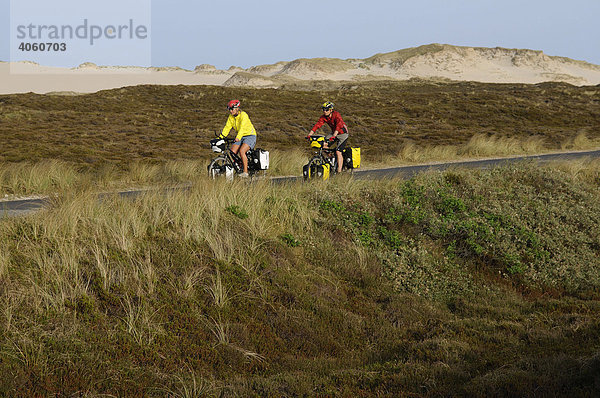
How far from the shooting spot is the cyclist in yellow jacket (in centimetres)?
1092

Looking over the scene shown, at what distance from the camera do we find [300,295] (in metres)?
6.75

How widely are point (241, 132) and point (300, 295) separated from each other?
16.4 feet

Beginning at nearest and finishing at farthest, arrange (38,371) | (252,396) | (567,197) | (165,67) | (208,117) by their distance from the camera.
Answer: (252,396), (38,371), (567,197), (208,117), (165,67)

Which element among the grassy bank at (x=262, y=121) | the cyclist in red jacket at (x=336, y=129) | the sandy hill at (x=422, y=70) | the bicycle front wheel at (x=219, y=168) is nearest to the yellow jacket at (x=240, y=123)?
the bicycle front wheel at (x=219, y=168)

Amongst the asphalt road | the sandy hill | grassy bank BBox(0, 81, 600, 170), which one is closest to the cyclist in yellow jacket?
the asphalt road

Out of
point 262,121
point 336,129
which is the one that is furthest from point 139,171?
point 262,121

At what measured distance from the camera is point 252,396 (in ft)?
14.6

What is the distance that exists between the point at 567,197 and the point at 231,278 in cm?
803

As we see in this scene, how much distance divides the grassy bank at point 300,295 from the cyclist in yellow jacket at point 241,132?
1.79 meters

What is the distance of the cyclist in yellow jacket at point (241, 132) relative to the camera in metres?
10.9

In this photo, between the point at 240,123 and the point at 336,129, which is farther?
the point at 336,129

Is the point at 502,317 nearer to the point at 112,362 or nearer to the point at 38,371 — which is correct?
the point at 112,362

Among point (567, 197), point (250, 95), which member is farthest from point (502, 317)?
point (250, 95)

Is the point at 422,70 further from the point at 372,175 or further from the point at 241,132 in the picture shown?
the point at 241,132
